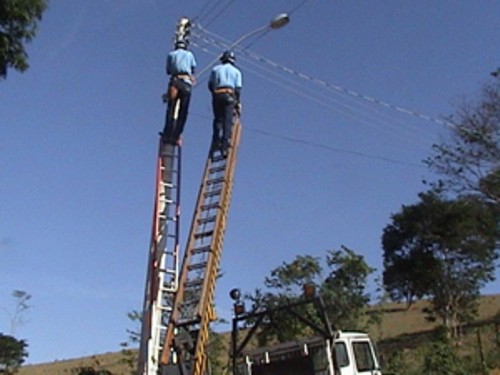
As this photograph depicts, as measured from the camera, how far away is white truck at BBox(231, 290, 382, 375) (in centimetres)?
1064

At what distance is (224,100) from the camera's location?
12.4 metres

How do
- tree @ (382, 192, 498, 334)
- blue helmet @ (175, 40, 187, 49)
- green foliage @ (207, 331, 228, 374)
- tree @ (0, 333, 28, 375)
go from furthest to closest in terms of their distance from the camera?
tree @ (0, 333, 28, 375) < tree @ (382, 192, 498, 334) < green foliage @ (207, 331, 228, 374) < blue helmet @ (175, 40, 187, 49)

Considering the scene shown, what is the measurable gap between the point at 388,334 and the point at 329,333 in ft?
124

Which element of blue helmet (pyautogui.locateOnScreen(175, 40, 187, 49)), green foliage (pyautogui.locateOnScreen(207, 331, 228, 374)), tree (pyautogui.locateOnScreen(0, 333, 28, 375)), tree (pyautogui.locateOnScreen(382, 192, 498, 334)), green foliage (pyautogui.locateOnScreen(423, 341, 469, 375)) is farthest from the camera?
tree (pyautogui.locateOnScreen(0, 333, 28, 375))

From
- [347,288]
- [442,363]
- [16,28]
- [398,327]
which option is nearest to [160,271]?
[16,28]

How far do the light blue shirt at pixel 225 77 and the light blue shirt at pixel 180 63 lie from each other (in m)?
0.40

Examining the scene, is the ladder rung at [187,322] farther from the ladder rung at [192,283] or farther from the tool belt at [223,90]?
the tool belt at [223,90]

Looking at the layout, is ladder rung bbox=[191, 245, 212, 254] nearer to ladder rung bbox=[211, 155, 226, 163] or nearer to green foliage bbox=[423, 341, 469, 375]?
ladder rung bbox=[211, 155, 226, 163]

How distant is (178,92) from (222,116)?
0.86 m

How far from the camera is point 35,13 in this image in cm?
1258

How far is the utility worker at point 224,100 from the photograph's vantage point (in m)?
12.1

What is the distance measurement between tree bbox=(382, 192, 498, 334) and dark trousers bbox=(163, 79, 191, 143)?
29.5 meters

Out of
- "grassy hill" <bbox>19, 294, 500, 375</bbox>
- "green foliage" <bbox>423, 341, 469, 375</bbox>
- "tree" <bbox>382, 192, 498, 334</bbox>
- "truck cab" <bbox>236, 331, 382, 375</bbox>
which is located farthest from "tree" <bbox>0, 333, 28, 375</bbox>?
"truck cab" <bbox>236, 331, 382, 375</bbox>

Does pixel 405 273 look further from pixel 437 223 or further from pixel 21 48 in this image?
pixel 21 48
